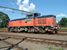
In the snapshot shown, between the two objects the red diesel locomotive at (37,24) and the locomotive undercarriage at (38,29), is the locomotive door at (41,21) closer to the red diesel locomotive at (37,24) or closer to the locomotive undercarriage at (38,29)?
the red diesel locomotive at (37,24)

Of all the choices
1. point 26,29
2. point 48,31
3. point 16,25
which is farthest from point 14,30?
point 48,31

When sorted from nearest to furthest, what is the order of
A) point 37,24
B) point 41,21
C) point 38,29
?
point 38,29, point 41,21, point 37,24

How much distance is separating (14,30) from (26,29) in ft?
16.7

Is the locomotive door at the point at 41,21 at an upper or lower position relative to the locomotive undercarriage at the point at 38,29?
upper

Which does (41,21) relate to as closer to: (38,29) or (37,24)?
(37,24)

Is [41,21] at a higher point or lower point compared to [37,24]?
higher

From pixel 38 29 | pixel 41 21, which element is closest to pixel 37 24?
pixel 41 21

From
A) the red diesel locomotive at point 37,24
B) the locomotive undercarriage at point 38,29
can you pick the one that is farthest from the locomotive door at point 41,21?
the locomotive undercarriage at point 38,29

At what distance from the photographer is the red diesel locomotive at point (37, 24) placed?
25.4 meters

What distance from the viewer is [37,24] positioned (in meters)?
27.8

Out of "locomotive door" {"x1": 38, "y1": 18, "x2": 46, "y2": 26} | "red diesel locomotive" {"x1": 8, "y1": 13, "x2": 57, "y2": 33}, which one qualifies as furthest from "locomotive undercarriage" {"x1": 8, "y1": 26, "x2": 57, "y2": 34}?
"locomotive door" {"x1": 38, "y1": 18, "x2": 46, "y2": 26}

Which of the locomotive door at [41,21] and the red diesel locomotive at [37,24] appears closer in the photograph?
the red diesel locomotive at [37,24]

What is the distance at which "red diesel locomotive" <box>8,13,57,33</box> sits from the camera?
25.4m

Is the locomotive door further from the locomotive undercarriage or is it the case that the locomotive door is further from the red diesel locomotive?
the locomotive undercarriage
